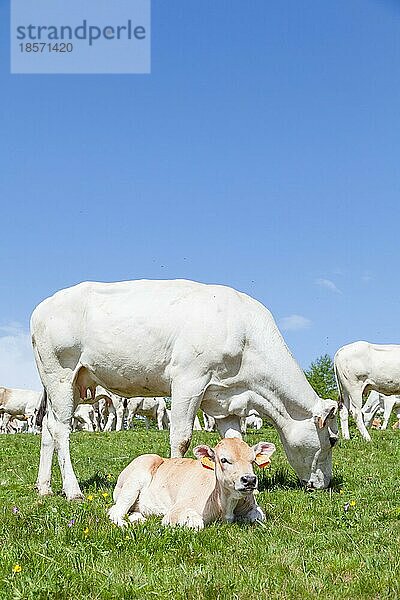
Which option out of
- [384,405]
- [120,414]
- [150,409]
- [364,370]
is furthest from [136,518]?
[384,405]

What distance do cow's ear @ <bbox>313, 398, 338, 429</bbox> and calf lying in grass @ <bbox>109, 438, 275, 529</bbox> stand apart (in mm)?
2568

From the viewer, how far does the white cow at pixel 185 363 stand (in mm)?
10562

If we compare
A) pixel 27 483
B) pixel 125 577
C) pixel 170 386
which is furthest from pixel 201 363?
pixel 125 577

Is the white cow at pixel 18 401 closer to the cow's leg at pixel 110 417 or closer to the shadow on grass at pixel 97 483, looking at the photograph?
the cow's leg at pixel 110 417

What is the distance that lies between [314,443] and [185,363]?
2178 mm

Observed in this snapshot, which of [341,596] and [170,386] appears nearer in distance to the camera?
[341,596]

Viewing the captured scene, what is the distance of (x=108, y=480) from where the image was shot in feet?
39.3

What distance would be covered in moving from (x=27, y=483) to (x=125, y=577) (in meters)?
7.09

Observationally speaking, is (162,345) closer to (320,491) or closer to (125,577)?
(320,491)

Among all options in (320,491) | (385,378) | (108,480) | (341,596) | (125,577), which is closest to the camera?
(341,596)

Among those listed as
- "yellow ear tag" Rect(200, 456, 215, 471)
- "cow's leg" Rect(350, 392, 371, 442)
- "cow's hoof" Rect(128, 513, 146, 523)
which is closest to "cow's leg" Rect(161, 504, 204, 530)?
"cow's hoof" Rect(128, 513, 146, 523)

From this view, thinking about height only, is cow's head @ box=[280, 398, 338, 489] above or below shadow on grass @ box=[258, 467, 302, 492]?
above

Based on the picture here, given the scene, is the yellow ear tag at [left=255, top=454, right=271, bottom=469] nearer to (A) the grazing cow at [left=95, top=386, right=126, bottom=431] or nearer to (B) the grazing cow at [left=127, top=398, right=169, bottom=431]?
(A) the grazing cow at [left=95, top=386, right=126, bottom=431]

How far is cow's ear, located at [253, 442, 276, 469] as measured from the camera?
7770 millimetres
